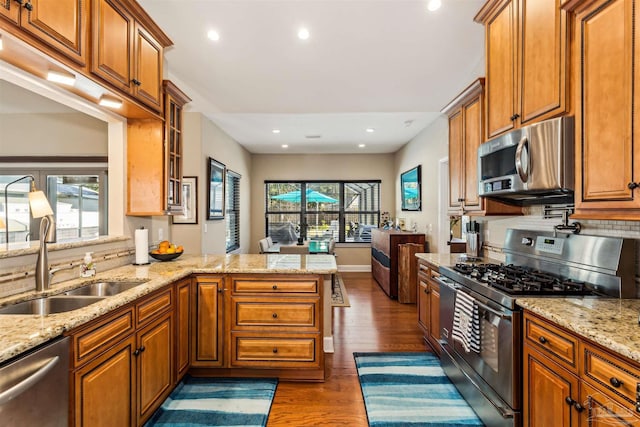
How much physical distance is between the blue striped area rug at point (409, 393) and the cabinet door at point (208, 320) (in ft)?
3.98

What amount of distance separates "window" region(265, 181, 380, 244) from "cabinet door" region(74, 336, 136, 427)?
6057 mm

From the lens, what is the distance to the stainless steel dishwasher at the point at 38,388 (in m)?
1.05

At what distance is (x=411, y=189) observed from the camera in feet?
20.3

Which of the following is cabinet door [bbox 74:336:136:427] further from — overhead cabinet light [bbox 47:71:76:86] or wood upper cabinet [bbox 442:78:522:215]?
wood upper cabinet [bbox 442:78:522:215]

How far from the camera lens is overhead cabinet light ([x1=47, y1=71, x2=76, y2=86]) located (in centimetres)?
176

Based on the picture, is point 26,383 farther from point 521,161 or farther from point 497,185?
point 497,185

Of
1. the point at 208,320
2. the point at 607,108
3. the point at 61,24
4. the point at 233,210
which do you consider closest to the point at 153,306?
the point at 208,320

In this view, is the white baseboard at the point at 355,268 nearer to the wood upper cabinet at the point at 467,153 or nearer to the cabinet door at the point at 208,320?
the wood upper cabinet at the point at 467,153

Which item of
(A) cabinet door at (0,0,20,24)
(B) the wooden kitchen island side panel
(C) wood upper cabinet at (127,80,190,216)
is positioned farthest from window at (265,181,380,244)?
(A) cabinet door at (0,0,20,24)

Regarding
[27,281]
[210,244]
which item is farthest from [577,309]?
[210,244]

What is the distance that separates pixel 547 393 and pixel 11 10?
2882mm

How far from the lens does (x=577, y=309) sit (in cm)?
150

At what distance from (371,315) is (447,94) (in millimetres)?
2952

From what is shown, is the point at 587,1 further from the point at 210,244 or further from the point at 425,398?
the point at 210,244
